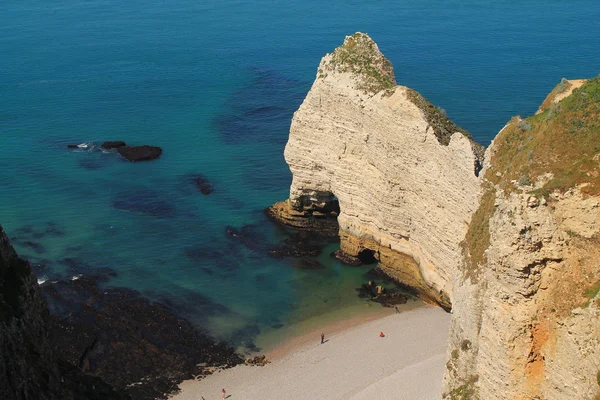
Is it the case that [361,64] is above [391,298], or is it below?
above

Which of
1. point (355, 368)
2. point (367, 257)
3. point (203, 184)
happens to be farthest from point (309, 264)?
point (203, 184)

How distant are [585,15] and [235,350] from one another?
312 feet

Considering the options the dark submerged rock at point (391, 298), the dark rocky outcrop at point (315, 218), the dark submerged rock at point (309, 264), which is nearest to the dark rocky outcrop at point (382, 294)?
the dark submerged rock at point (391, 298)

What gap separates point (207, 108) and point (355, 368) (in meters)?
44.7

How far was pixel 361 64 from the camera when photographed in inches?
1720

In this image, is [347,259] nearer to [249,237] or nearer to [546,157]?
[249,237]

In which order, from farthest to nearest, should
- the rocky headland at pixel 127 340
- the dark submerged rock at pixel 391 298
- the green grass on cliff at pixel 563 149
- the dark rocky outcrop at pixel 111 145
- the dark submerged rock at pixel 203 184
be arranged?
1. the dark rocky outcrop at pixel 111 145
2. the dark submerged rock at pixel 203 184
3. the dark submerged rock at pixel 391 298
4. the rocky headland at pixel 127 340
5. the green grass on cliff at pixel 563 149

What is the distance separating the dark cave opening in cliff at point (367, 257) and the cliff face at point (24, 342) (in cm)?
2941

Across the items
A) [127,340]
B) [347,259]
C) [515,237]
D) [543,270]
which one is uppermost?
[515,237]

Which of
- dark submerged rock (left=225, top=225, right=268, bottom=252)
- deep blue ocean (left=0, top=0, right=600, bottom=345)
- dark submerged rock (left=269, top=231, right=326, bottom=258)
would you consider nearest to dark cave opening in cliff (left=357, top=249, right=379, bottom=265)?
deep blue ocean (left=0, top=0, right=600, bottom=345)

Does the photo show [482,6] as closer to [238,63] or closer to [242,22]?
[242,22]

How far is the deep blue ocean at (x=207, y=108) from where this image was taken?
47.1 m

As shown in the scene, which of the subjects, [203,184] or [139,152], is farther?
[139,152]

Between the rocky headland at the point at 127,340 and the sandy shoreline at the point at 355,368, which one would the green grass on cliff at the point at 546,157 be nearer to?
the sandy shoreline at the point at 355,368
